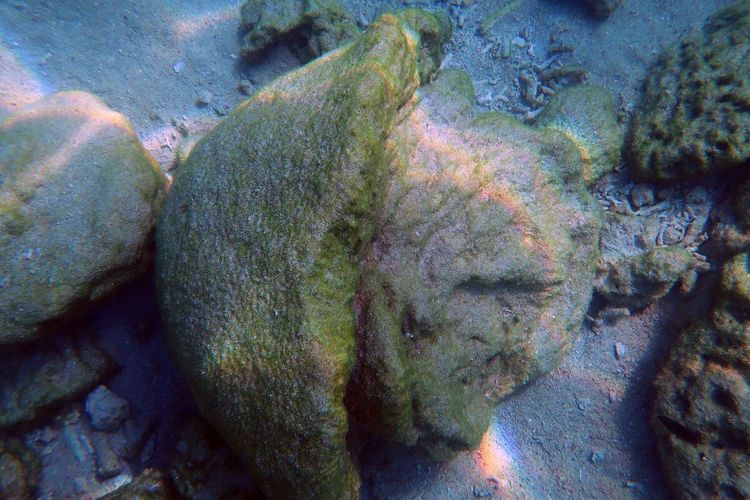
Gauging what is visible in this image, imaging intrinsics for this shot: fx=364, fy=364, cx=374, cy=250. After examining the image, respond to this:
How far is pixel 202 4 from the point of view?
3.83 metres

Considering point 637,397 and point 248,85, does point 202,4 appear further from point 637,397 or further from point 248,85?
point 637,397

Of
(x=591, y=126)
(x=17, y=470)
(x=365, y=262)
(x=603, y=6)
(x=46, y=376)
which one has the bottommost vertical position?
(x=17, y=470)

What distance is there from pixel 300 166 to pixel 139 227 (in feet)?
5.19

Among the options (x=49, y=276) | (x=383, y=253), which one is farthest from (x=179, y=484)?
(x=383, y=253)

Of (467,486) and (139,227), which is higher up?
(139,227)

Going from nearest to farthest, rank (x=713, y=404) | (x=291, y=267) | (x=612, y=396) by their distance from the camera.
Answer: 1. (x=291, y=267)
2. (x=713, y=404)
3. (x=612, y=396)

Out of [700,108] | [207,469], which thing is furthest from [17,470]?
[700,108]

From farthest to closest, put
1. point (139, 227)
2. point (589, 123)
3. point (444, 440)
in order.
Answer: point (589, 123), point (139, 227), point (444, 440)

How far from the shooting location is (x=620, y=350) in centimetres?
308

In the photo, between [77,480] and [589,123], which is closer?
[77,480]

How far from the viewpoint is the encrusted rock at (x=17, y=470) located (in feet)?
8.50

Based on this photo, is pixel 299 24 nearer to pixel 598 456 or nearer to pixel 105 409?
pixel 105 409

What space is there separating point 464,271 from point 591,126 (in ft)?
6.35

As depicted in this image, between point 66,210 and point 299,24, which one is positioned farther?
point 299,24
